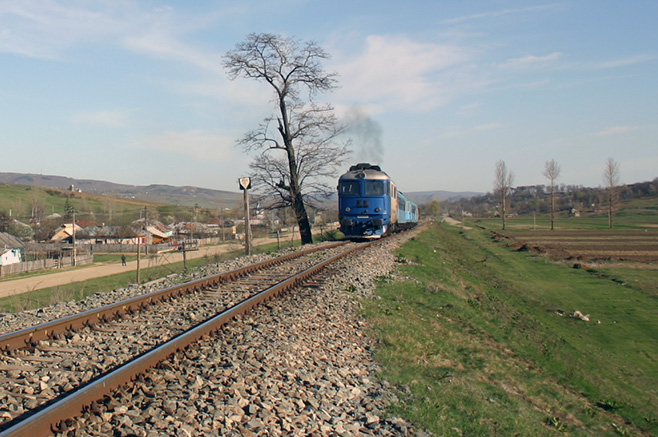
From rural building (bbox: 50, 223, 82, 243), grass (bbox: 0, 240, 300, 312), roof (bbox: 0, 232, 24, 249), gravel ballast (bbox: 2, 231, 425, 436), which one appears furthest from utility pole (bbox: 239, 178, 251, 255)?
rural building (bbox: 50, 223, 82, 243)

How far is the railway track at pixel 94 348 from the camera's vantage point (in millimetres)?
4129

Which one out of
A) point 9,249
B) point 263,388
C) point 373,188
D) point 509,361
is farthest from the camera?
point 9,249

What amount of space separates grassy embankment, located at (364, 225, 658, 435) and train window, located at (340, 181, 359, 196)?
5.68 m

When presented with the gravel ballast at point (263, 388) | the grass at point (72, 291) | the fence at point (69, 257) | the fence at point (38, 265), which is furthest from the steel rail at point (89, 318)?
the fence at point (38, 265)

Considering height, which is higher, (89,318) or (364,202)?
(364,202)

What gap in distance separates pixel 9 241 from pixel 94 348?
6385 centimetres

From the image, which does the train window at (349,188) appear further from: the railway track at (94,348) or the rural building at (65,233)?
the rural building at (65,233)

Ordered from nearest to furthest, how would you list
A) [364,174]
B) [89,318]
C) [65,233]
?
[89,318] < [364,174] < [65,233]

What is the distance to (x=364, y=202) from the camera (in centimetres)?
2494

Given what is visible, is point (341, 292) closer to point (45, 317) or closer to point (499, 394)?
point (499, 394)

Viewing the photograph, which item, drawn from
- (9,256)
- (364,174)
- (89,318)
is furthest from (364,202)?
(9,256)

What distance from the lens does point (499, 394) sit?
22.0 ft

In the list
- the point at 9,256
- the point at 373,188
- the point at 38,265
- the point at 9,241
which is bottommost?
the point at 38,265

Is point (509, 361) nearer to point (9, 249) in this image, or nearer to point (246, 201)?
point (246, 201)
